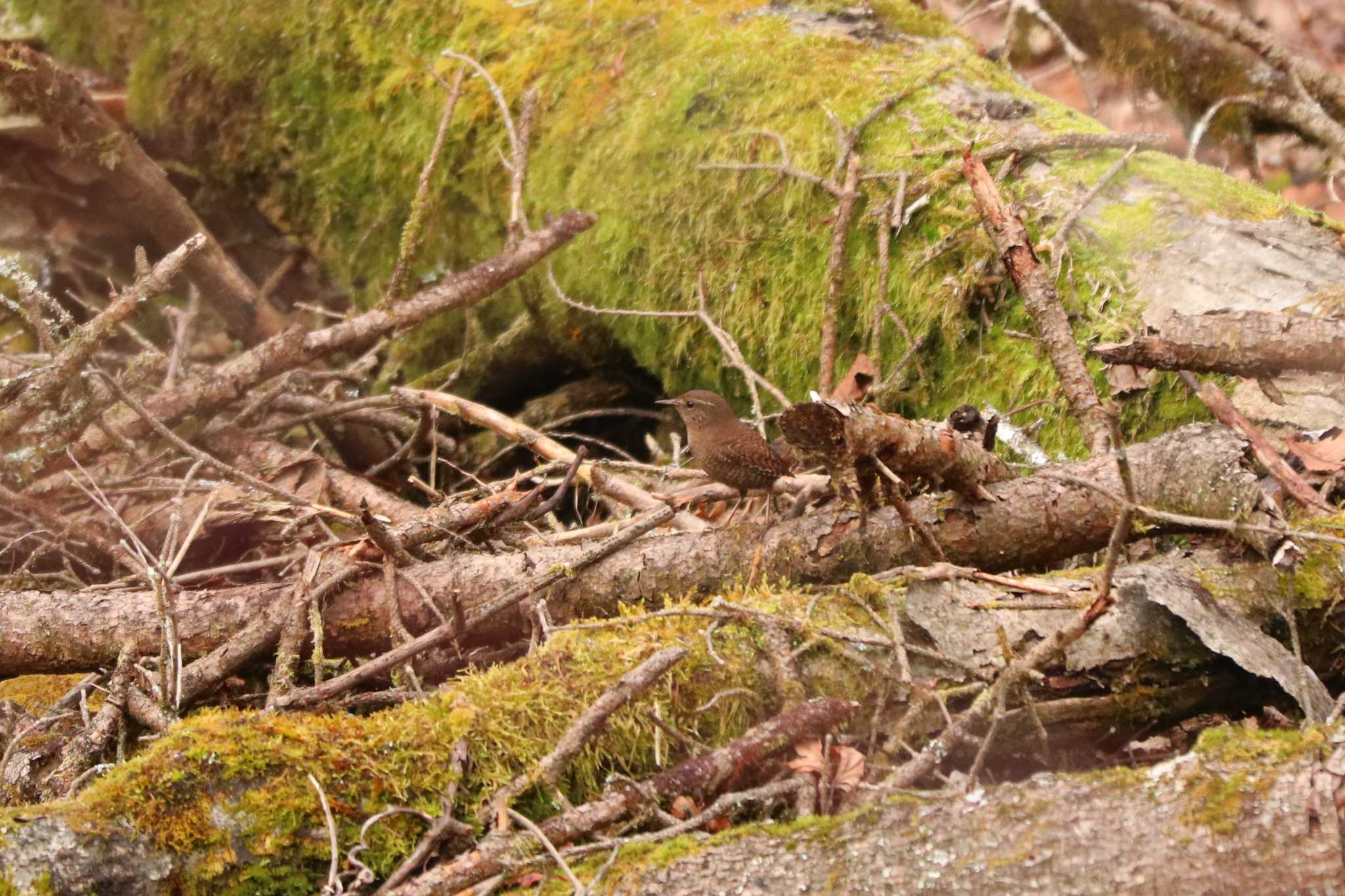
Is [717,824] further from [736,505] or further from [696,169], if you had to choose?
[696,169]

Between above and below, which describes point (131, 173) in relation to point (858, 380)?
above

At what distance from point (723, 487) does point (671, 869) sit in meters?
2.11

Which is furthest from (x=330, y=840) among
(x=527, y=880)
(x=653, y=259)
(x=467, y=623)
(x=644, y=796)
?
(x=653, y=259)

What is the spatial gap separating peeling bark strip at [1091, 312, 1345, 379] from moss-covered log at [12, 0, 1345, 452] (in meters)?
0.49

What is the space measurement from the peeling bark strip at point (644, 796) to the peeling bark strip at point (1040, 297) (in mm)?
1436

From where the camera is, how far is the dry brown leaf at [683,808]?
7.57 ft

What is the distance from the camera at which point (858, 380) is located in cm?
437

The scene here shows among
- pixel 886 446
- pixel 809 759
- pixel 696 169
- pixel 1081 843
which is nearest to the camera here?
pixel 1081 843

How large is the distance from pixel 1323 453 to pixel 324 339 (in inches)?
146

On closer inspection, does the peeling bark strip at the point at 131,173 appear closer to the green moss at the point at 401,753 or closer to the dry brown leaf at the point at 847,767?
the green moss at the point at 401,753

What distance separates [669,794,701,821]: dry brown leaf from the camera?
7.57 ft

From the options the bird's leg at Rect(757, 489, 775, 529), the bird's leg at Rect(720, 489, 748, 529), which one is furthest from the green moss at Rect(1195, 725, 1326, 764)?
the bird's leg at Rect(720, 489, 748, 529)

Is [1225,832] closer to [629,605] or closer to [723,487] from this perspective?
[629,605]

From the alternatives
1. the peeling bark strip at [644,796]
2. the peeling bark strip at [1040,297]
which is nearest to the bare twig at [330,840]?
the peeling bark strip at [644,796]
